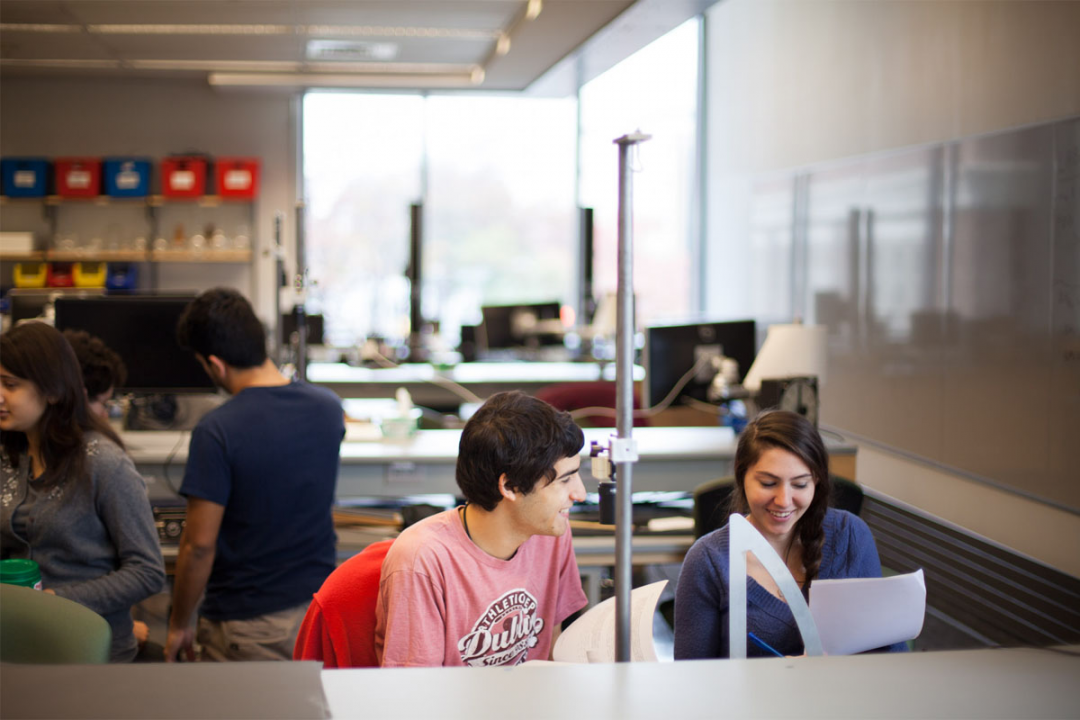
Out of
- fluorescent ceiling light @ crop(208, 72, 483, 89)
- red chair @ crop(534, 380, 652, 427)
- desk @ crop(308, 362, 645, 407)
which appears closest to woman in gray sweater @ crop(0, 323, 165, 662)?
red chair @ crop(534, 380, 652, 427)

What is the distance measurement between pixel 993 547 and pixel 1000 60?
4.63ft

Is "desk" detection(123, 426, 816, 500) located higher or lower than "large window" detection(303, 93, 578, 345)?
lower

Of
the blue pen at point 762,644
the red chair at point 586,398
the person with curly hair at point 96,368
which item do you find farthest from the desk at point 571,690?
the red chair at point 586,398

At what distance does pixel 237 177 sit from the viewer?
6957mm

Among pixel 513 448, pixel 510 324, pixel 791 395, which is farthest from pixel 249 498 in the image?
pixel 510 324

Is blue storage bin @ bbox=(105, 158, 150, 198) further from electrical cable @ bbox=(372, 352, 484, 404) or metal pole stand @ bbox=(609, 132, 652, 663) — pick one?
metal pole stand @ bbox=(609, 132, 652, 663)

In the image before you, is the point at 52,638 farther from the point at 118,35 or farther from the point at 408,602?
the point at 118,35

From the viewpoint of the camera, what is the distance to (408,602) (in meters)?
1.26

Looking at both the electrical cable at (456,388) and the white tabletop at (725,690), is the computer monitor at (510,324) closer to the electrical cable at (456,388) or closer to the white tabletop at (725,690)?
the electrical cable at (456,388)

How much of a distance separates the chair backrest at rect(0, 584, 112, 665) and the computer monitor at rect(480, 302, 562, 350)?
5.20 m

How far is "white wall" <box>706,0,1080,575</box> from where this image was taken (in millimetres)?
1289

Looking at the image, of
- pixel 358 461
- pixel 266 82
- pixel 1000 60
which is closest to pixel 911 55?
pixel 1000 60

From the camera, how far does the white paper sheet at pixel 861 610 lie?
1065 mm

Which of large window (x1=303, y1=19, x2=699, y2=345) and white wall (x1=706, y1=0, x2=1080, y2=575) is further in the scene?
large window (x1=303, y1=19, x2=699, y2=345)
